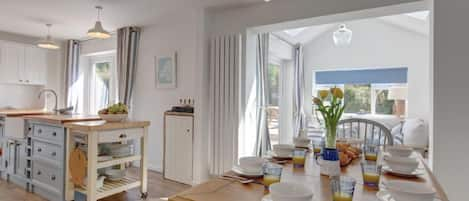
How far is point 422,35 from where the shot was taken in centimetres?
558

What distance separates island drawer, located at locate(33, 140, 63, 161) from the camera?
279cm

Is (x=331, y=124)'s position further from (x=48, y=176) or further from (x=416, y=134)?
(x=416, y=134)

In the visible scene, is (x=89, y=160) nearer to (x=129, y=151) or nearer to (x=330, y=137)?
(x=129, y=151)

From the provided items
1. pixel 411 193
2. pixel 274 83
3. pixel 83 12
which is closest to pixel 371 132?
pixel 411 193

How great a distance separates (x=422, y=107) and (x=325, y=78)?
6.93 feet

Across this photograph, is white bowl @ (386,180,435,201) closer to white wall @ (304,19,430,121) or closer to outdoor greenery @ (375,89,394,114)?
white wall @ (304,19,430,121)

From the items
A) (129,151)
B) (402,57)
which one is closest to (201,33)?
(129,151)

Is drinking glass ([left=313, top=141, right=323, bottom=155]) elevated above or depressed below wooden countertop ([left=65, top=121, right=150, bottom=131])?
below

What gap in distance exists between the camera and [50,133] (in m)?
2.89

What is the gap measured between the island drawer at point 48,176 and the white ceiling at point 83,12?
197cm

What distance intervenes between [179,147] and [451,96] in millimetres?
3004

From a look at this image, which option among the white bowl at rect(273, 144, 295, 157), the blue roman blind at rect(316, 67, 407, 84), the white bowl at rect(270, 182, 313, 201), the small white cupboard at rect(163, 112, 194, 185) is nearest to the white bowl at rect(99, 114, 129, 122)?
the small white cupboard at rect(163, 112, 194, 185)

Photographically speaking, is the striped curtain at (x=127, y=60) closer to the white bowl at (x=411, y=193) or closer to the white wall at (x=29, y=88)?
the white wall at (x=29, y=88)

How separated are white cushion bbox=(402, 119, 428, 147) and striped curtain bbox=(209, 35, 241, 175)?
3.61 metres
